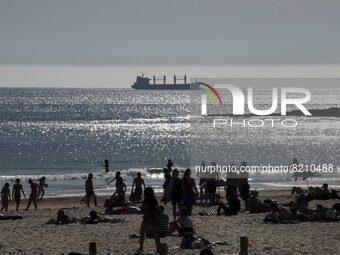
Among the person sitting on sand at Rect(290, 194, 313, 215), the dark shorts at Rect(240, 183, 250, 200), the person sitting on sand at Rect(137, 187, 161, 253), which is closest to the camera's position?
the person sitting on sand at Rect(137, 187, 161, 253)

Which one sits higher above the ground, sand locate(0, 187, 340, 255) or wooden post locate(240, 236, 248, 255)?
wooden post locate(240, 236, 248, 255)

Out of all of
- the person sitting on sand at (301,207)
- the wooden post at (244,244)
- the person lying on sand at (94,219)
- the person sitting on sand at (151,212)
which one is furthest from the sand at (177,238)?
Answer: the wooden post at (244,244)

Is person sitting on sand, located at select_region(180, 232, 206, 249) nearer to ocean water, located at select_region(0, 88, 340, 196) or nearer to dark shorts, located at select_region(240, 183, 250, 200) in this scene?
dark shorts, located at select_region(240, 183, 250, 200)

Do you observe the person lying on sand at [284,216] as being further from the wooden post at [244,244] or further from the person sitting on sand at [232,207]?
the wooden post at [244,244]

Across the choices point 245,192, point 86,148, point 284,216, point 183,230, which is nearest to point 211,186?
point 245,192

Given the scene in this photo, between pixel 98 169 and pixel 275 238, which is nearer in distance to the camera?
pixel 275 238

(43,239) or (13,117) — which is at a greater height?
(13,117)

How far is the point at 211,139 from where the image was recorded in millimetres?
96625

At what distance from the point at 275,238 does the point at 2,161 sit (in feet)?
170

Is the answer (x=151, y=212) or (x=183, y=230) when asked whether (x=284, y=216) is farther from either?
(x=151, y=212)

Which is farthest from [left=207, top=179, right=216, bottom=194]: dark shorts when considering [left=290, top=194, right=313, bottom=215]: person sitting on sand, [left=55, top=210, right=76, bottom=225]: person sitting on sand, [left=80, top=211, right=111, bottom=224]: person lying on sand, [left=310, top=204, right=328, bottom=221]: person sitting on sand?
[left=55, top=210, right=76, bottom=225]: person sitting on sand

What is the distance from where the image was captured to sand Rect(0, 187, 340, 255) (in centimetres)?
1725

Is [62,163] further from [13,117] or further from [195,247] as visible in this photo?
[13,117]

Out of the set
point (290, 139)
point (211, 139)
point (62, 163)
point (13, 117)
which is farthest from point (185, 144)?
point (13, 117)
